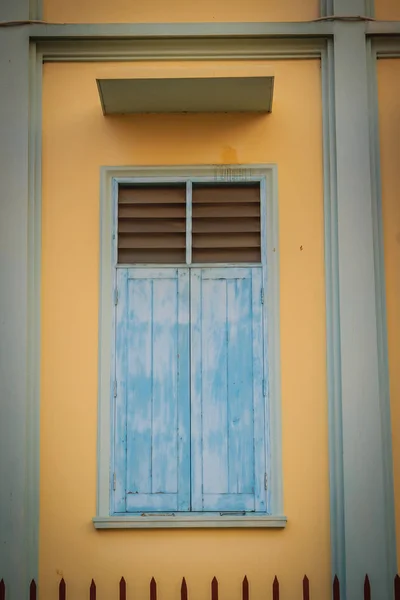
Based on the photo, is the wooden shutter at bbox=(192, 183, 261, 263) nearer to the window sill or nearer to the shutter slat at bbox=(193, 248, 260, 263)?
the shutter slat at bbox=(193, 248, 260, 263)

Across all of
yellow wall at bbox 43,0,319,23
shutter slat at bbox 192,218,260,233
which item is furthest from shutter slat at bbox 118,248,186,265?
yellow wall at bbox 43,0,319,23

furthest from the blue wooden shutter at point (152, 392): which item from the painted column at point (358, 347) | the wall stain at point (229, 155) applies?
the painted column at point (358, 347)

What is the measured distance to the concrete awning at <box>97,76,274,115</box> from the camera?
5.18 m

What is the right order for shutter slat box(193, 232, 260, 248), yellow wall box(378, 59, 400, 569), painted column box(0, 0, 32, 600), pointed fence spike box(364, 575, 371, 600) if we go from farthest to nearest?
shutter slat box(193, 232, 260, 248) → yellow wall box(378, 59, 400, 569) → painted column box(0, 0, 32, 600) → pointed fence spike box(364, 575, 371, 600)

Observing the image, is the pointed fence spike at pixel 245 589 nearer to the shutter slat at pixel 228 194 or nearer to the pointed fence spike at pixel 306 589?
the pointed fence spike at pixel 306 589

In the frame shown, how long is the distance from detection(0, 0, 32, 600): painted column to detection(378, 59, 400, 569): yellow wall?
2485 millimetres

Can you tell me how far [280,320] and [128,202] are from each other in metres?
1.36

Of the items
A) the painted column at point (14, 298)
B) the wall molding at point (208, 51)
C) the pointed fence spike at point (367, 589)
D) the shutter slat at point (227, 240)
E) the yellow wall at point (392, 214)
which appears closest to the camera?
the pointed fence spike at point (367, 589)

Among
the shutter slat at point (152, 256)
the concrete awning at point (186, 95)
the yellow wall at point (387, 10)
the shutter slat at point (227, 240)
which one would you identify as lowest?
the shutter slat at point (152, 256)

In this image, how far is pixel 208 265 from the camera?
18.3 feet

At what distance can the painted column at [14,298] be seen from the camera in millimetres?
5246

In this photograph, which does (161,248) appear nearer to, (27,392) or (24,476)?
(27,392)

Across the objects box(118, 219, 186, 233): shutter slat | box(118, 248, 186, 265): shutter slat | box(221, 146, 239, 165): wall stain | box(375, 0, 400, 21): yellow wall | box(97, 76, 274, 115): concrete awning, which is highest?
box(375, 0, 400, 21): yellow wall

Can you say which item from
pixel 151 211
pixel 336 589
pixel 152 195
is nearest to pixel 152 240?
pixel 151 211
